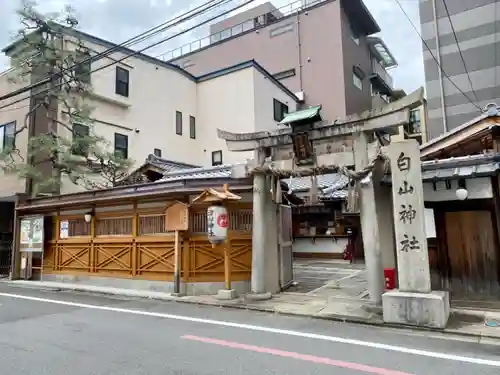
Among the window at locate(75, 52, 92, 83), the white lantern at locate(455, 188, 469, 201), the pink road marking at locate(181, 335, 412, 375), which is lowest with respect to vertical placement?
the pink road marking at locate(181, 335, 412, 375)

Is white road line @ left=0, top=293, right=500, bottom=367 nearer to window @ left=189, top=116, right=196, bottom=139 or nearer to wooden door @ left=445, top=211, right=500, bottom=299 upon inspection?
wooden door @ left=445, top=211, right=500, bottom=299

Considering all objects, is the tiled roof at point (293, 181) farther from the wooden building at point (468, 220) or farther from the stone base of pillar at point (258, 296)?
the stone base of pillar at point (258, 296)

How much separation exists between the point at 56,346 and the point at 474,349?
22.8ft

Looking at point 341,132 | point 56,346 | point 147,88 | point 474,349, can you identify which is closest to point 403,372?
point 474,349

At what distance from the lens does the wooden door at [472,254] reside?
10031 mm

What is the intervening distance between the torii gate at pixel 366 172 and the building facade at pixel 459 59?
1909 centimetres

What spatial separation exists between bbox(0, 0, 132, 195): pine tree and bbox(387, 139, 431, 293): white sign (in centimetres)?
1472

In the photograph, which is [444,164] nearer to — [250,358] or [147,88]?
[250,358]

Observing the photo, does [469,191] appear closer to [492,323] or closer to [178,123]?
[492,323]

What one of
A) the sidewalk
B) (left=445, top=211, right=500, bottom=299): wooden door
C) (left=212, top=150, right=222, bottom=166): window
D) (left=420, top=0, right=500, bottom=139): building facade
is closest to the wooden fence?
the sidewalk

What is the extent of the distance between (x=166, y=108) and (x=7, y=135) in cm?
916

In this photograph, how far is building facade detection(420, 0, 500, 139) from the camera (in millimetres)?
25172

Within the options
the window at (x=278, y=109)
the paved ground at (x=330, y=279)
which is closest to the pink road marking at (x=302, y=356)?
the paved ground at (x=330, y=279)

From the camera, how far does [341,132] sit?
1033cm
